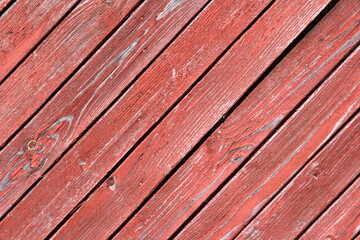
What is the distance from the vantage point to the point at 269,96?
1.48 m

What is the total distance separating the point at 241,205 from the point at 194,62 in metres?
0.66

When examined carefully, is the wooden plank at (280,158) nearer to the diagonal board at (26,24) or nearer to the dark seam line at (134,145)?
the dark seam line at (134,145)

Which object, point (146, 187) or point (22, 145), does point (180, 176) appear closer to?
point (146, 187)

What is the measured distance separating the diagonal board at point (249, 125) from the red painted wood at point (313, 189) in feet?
0.79

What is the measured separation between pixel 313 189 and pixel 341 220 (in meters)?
0.19

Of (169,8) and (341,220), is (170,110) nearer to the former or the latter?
(169,8)

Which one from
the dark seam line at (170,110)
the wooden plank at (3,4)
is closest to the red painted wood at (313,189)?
the dark seam line at (170,110)

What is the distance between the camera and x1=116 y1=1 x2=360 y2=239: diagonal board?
57.9 inches

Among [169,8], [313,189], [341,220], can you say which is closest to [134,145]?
[169,8]

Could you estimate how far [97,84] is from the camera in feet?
4.82

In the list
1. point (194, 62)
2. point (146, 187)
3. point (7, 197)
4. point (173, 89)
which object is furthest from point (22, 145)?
point (194, 62)

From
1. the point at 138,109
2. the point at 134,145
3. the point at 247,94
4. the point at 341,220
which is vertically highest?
the point at 247,94

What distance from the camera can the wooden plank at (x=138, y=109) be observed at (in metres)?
1.47

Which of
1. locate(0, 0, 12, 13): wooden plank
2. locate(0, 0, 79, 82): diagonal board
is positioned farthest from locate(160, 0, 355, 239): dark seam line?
locate(0, 0, 12, 13): wooden plank
